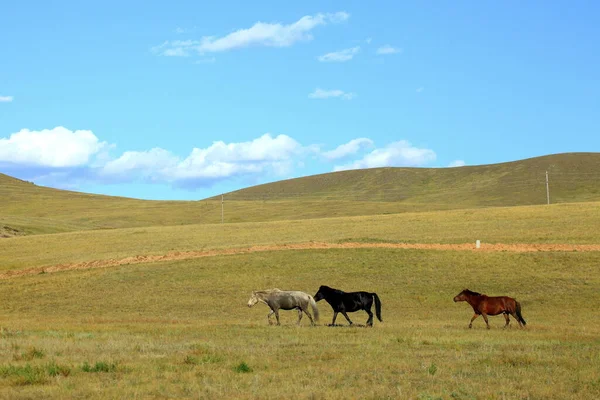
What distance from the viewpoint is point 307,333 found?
22.1 metres

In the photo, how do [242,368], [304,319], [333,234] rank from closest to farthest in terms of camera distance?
[242,368]
[304,319]
[333,234]

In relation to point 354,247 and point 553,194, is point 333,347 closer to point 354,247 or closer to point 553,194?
point 354,247

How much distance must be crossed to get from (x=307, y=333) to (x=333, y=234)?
131 ft

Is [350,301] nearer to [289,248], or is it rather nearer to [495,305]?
[495,305]

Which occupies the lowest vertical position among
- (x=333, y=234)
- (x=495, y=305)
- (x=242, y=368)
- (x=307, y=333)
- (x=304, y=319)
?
(x=304, y=319)

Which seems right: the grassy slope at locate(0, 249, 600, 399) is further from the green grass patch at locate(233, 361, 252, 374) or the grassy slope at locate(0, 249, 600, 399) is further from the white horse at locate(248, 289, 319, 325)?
the white horse at locate(248, 289, 319, 325)

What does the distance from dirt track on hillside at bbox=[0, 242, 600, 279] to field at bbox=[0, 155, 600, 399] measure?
0.65ft

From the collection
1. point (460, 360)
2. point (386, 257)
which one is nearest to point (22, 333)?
point (460, 360)

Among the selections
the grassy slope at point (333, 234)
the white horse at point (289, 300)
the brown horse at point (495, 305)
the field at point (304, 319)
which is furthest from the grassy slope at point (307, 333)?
the grassy slope at point (333, 234)

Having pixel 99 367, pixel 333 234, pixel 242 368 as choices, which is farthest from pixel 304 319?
pixel 333 234

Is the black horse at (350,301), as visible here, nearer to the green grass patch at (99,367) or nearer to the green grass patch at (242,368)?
the green grass patch at (242,368)

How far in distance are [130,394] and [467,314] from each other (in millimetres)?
23659

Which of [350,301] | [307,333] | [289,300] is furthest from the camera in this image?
[289,300]

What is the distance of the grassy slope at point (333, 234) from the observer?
5425 centimetres
